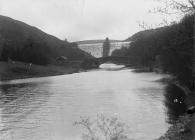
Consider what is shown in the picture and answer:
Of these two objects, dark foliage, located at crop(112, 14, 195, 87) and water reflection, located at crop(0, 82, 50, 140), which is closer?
dark foliage, located at crop(112, 14, 195, 87)

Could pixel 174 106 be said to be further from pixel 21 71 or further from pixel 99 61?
pixel 99 61

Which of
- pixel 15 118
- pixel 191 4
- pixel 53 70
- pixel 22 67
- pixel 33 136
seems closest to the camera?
pixel 191 4

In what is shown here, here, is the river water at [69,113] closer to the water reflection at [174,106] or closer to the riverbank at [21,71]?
the water reflection at [174,106]

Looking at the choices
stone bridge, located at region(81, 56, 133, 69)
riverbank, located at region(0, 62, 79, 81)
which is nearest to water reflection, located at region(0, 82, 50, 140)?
riverbank, located at region(0, 62, 79, 81)

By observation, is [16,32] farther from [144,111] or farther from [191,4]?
[191,4]

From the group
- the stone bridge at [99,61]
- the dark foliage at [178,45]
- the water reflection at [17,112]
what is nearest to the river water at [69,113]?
the water reflection at [17,112]

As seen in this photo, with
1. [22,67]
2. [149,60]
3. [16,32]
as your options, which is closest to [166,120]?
[22,67]

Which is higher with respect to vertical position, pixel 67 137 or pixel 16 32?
pixel 16 32

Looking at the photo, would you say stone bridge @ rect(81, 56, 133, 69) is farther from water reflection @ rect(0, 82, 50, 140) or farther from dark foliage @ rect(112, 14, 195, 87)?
water reflection @ rect(0, 82, 50, 140)

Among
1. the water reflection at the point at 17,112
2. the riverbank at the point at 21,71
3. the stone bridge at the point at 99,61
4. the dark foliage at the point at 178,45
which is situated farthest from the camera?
the stone bridge at the point at 99,61

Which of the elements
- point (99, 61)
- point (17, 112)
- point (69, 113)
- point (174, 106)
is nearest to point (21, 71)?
point (99, 61)

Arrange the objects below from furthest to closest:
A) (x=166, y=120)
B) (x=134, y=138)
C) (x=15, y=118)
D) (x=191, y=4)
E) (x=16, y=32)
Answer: (x=16, y=32), (x=15, y=118), (x=166, y=120), (x=134, y=138), (x=191, y=4)
